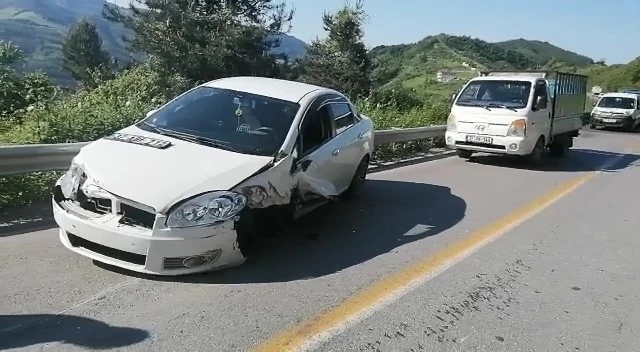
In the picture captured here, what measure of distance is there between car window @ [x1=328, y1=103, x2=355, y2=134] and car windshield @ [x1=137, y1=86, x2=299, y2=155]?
0.96 meters

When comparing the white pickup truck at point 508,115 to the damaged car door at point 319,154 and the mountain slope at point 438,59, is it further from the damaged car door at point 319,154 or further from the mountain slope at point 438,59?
the mountain slope at point 438,59

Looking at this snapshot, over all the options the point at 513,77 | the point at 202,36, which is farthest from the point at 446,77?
the point at 513,77

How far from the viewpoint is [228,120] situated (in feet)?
19.4

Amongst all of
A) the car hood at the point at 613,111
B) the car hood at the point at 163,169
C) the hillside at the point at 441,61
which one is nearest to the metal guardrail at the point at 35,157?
the car hood at the point at 163,169

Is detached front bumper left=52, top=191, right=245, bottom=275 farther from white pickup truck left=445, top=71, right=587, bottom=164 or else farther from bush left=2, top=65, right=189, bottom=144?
white pickup truck left=445, top=71, right=587, bottom=164

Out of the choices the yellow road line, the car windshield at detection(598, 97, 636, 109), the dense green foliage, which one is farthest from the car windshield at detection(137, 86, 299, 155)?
the car windshield at detection(598, 97, 636, 109)

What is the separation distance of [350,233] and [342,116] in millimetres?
1619

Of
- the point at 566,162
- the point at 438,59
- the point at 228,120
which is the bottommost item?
the point at 566,162

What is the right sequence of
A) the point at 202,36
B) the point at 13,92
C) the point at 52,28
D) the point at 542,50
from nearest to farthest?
the point at 13,92, the point at 202,36, the point at 52,28, the point at 542,50

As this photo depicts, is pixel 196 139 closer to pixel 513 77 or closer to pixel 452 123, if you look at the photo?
pixel 452 123

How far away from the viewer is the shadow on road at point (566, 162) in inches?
530

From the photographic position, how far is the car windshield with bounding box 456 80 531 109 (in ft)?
43.0

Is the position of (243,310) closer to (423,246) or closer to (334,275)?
(334,275)

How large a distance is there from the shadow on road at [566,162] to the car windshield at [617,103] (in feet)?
44.2
